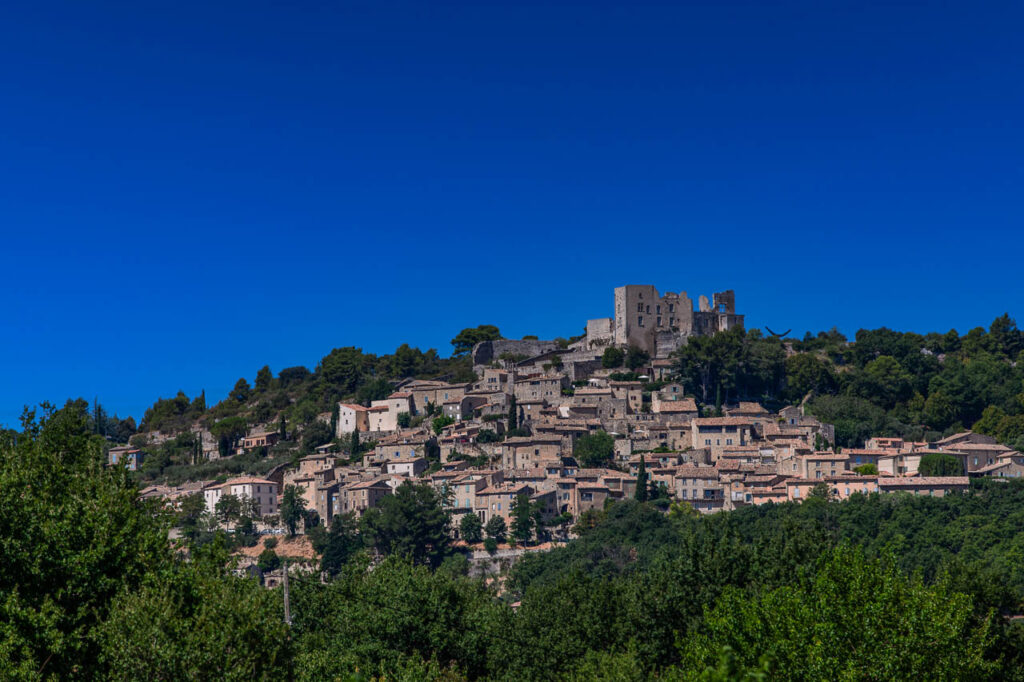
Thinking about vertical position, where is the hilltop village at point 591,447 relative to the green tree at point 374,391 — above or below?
below

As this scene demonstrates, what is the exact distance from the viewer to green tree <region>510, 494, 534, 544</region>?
65000mm

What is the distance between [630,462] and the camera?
72750 mm

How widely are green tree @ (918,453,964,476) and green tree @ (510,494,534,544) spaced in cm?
2102

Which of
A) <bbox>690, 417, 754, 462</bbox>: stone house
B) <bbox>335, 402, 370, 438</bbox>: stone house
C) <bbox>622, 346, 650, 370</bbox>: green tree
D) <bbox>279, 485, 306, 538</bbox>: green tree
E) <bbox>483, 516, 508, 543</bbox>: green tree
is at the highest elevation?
<bbox>622, 346, 650, 370</bbox>: green tree

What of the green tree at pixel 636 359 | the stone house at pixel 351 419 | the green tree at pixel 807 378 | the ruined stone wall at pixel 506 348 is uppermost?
the ruined stone wall at pixel 506 348

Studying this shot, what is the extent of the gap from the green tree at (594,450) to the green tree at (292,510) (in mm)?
16627

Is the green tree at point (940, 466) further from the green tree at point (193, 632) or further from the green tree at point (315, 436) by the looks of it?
A: the green tree at point (193, 632)

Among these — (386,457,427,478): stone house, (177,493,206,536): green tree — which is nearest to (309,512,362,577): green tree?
(386,457,427,478): stone house

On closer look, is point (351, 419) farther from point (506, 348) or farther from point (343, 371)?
point (506, 348)

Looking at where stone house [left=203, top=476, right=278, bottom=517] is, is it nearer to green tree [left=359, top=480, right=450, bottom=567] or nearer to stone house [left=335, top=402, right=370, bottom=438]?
stone house [left=335, top=402, right=370, bottom=438]

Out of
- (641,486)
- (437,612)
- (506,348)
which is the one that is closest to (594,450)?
(641,486)

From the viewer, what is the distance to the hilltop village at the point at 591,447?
66.8m

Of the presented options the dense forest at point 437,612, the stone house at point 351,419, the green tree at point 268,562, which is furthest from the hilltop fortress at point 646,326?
the dense forest at point 437,612

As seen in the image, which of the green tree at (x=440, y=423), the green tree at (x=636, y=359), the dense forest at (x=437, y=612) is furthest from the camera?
the green tree at (x=636, y=359)
